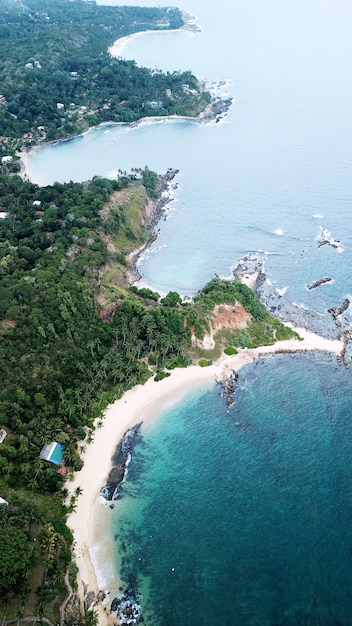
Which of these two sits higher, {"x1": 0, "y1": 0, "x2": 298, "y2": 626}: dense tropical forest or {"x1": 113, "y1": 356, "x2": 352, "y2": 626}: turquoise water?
{"x1": 0, "y1": 0, "x2": 298, "y2": 626}: dense tropical forest

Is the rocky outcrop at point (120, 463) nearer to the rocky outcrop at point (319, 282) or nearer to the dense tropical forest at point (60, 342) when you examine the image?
the dense tropical forest at point (60, 342)

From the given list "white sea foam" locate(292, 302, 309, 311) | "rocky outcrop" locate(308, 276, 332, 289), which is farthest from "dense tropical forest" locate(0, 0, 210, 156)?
"white sea foam" locate(292, 302, 309, 311)

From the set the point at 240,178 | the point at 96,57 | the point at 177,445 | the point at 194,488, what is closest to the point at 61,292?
the point at 177,445

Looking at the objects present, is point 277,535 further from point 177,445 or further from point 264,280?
point 264,280

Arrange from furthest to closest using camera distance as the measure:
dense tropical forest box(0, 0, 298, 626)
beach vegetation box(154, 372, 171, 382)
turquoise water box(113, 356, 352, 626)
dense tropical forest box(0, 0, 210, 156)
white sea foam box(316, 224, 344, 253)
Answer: dense tropical forest box(0, 0, 210, 156) → white sea foam box(316, 224, 344, 253) → beach vegetation box(154, 372, 171, 382) → dense tropical forest box(0, 0, 298, 626) → turquoise water box(113, 356, 352, 626)

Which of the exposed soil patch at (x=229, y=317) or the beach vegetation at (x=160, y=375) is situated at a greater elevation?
the exposed soil patch at (x=229, y=317)

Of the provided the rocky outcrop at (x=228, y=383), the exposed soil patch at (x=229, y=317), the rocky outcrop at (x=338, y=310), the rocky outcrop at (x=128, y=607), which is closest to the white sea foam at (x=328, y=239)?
the rocky outcrop at (x=338, y=310)

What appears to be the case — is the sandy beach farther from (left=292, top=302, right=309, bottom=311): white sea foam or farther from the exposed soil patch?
(left=292, top=302, right=309, bottom=311): white sea foam

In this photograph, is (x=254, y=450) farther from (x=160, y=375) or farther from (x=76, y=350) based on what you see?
(x=76, y=350)
